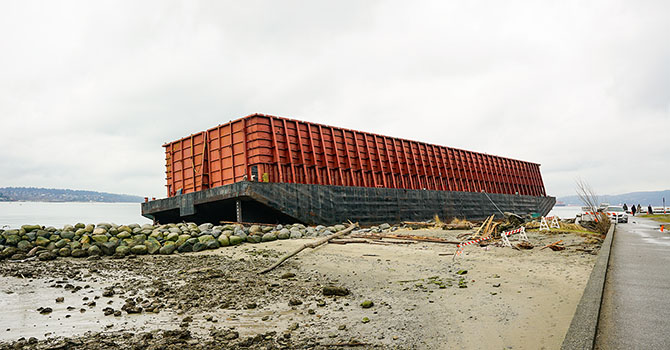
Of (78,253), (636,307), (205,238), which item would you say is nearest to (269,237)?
(205,238)

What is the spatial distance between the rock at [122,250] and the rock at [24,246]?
3.19m

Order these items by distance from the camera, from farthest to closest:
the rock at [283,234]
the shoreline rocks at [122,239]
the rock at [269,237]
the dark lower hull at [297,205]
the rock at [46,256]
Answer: the dark lower hull at [297,205], the rock at [283,234], the rock at [269,237], the shoreline rocks at [122,239], the rock at [46,256]

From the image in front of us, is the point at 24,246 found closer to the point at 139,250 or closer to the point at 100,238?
the point at 100,238

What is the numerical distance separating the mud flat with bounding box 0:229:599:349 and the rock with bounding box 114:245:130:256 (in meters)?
1.69

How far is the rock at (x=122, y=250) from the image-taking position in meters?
12.5

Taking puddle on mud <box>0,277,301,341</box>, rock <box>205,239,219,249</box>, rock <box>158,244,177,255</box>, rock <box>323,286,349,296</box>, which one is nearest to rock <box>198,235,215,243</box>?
rock <box>205,239,219,249</box>

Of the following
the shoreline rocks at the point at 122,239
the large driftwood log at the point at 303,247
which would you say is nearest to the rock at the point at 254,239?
the shoreline rocks at the point at 122,239

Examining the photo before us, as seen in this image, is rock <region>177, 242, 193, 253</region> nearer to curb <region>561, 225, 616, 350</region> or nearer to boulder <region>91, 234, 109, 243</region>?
boulder <region>91, 234, 109, 243</region>

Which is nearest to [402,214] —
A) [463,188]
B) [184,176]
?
[463,188]

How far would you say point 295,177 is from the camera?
18641 millimetres

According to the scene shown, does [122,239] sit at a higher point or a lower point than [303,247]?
higher

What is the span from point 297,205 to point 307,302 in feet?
37.9

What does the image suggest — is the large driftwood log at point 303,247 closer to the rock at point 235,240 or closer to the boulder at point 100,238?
the rock at point 235,240

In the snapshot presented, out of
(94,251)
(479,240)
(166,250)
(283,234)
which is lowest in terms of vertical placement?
(479,240)
